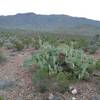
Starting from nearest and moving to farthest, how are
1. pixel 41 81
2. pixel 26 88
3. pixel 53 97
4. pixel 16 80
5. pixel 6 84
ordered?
pixel 53 97 < pixel 41 81 < pixel 26 88 < pixel 6 84 < pixel 16 80

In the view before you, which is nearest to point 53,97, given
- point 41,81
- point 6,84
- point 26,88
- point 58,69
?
point 41,81

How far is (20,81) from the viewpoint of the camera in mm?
8289

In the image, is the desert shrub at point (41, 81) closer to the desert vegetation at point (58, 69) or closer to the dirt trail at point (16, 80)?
the desert vegetation at point (58, 69)

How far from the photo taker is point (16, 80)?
8.41 meters

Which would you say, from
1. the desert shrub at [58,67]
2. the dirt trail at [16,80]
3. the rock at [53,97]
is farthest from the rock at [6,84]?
the rock at [53,97]

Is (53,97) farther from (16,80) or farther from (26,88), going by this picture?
(16,80)

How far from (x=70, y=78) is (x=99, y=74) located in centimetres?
102

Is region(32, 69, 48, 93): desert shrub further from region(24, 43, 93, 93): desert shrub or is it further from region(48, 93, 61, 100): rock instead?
region(48, 93, 61, 100): rock

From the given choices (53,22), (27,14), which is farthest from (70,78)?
(27,14)

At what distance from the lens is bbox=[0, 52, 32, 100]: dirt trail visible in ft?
24.8

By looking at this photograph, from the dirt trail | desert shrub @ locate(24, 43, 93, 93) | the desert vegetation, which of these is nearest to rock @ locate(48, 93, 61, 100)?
the desert vegetation

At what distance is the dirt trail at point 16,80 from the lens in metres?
7.56

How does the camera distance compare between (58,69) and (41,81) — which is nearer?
(41,81)

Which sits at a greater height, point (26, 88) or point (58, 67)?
point (58, 67)
